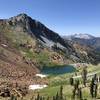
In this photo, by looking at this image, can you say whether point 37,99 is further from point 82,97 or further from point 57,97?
point 82,97

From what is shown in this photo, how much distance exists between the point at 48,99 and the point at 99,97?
33191mm

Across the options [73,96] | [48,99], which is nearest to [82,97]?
[73,96]

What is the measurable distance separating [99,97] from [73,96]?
55.3 feet

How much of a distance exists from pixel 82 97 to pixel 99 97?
1099cm

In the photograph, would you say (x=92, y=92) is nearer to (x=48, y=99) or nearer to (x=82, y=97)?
(x=82, y=97)

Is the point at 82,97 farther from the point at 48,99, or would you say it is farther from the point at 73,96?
the point at 48,99

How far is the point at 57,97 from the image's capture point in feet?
640

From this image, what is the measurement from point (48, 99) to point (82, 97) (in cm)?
2223

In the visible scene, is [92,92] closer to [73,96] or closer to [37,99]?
[73,96]

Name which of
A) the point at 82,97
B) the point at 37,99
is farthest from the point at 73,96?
the point at 37,99

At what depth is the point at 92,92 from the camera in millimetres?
199000

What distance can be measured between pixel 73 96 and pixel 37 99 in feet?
77.7

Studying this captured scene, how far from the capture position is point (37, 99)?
197250 millimetres

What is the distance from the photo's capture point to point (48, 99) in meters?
199
